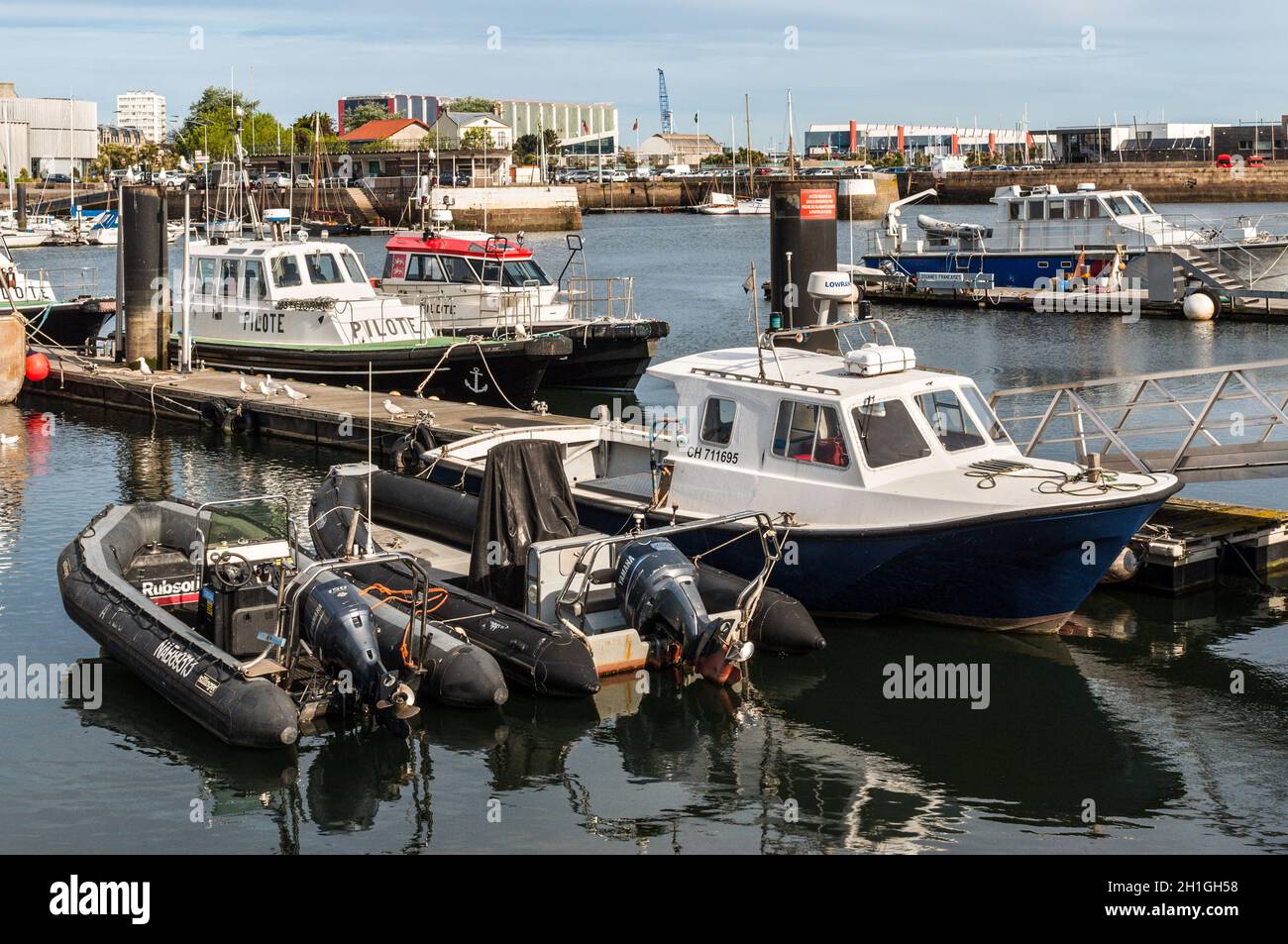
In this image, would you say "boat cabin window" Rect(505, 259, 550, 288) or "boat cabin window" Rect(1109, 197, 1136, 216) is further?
"boat cabin window" Rect(1109, 197, 1136, 216)

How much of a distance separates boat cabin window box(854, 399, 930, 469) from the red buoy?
2067 centimetres

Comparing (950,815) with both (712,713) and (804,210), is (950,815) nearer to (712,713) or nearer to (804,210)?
(712,713)

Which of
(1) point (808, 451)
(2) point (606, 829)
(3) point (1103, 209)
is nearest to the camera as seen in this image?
(2) point (606, 829)

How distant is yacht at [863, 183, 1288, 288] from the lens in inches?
1762

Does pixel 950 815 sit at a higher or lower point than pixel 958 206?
lower

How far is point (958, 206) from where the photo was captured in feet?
372

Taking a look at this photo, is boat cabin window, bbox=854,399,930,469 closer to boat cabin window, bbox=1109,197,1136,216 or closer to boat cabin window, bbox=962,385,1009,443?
boat cabin window, bbox=962,385,1009,443

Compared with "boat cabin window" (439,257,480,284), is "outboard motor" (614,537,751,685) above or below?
below

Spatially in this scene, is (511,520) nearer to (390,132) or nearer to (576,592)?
(576,592)

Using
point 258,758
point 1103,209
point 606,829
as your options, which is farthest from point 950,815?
point 1103,209

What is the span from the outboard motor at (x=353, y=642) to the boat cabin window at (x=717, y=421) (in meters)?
4.49

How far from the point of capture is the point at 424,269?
32.1 meters

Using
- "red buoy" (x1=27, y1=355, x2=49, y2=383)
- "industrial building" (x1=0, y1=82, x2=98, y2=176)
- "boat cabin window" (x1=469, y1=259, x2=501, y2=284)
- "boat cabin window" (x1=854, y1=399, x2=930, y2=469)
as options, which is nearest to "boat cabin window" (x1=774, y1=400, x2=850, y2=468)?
"boat cabin window" (x1=854, y1=399, x2=930, y2=469)

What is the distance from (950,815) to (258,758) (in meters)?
5.50
